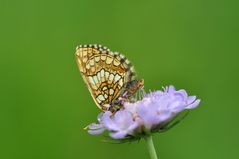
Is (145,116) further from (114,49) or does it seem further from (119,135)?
(114,49)

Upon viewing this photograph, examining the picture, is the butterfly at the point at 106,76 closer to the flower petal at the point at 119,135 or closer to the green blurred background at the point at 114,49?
the flower petal at the point at 119,135

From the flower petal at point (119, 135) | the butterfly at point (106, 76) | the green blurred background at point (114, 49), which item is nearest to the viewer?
the flower petal at point (119, 135)

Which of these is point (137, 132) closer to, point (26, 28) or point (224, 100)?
point (224, 100)

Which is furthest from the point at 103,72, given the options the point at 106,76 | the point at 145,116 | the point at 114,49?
the point at 114,49

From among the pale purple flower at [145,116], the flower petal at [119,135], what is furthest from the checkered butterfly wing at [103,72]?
the flower petal at [119,135]

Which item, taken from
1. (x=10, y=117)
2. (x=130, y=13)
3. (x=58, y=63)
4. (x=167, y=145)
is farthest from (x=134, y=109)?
(x=130, y=13)

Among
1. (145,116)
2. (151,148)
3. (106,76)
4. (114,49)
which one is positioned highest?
(114,49)

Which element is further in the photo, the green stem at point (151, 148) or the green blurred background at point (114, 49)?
the green blurred background at point (114, 49)

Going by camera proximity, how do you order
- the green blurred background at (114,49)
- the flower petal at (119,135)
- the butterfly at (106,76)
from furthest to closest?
the green blurred background at (114,49) < the butterfly at (106,76) < the flower petal at (119,135)

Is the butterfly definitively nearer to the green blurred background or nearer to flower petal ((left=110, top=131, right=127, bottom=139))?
flower petal ((left=110, top=131, right=127, bottom=139))
